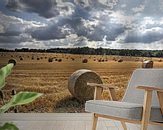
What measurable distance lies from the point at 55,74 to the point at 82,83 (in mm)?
475

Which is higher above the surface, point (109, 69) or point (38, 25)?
point (38, 25)

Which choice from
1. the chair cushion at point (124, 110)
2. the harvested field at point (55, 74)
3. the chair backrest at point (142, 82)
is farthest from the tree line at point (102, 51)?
the chair cushion at point (124, 110)

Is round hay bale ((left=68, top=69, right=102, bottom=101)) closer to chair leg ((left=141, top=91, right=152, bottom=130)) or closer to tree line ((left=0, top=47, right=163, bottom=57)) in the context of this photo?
tree line ((left=0, top=47, right=163, bottom=57))

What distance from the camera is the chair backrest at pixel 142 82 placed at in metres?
2.96

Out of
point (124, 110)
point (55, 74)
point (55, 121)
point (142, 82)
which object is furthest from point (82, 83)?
point (124, 110)

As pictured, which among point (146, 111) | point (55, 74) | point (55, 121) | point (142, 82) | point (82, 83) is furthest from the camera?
point (55, 74)

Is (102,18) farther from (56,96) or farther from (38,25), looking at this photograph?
(56,96)

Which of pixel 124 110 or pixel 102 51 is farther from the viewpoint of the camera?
pixel 102 51

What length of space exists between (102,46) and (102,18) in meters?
0.44

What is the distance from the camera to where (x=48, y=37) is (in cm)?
477

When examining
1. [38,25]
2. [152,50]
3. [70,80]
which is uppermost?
[38,25]

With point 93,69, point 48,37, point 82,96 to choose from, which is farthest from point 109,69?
point 48,37

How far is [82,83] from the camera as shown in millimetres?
4582

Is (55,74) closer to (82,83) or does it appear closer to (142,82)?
(82,83)
